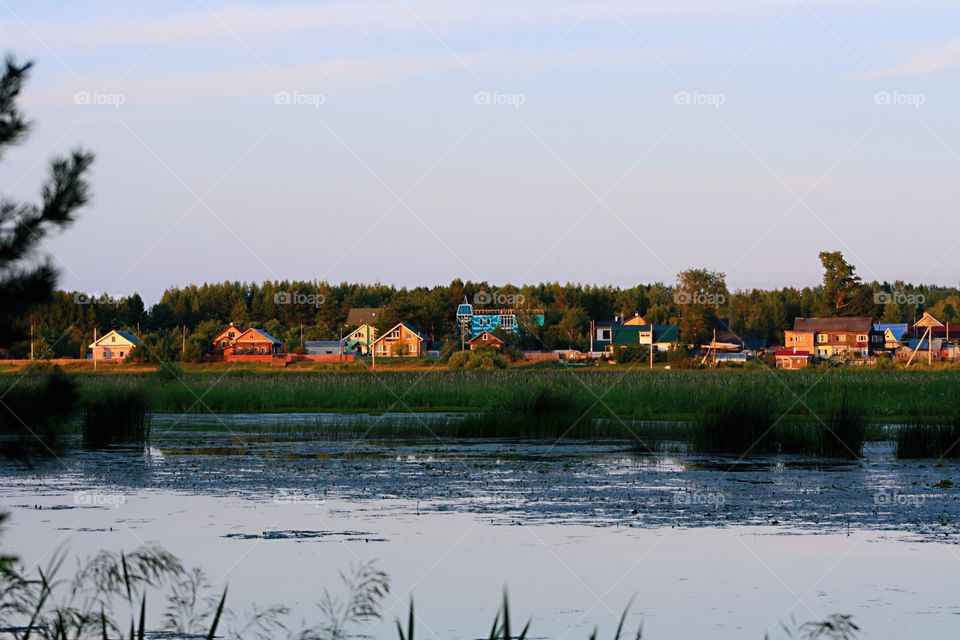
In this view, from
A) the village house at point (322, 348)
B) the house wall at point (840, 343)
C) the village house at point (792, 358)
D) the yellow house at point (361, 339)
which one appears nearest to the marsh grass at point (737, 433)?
the village house at point (792, 358)

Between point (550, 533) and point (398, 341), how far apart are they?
285ft

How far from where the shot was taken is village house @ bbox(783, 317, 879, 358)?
348ft

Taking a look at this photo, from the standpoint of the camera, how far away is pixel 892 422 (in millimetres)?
32219

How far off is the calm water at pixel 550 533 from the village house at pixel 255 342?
78742 mm

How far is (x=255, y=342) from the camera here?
101m

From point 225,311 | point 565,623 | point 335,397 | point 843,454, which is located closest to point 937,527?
point 565,623

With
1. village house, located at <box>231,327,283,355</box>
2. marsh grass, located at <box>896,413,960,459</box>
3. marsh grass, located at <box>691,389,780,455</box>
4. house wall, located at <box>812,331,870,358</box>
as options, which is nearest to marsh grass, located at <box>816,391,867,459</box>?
marsh grass, located at <box>896,413,960,459</box>

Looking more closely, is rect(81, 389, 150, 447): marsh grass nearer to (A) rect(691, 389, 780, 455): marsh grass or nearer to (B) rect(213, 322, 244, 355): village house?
(A) rect(691, 389, 780, 455): marsh grass

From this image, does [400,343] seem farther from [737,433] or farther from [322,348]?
[737,433]

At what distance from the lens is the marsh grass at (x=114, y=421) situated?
82.6 feet

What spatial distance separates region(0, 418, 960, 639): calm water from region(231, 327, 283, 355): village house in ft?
258

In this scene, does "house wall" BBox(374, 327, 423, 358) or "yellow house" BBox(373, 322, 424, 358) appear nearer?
"house wall" BBox(374, 327, 423, 358)

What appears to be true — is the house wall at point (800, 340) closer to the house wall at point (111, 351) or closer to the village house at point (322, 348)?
the village house at point (322, 348)

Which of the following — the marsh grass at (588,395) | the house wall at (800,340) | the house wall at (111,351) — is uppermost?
the house wall at (800,340)
